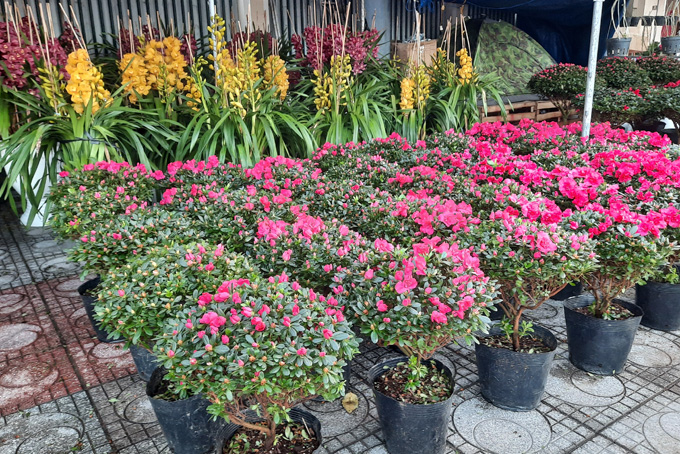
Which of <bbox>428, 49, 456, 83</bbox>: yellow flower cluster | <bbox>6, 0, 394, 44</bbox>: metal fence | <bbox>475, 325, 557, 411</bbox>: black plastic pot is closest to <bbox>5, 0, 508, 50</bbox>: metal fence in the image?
<bbox>6, 0, 394, 44</bbox>: metal fence

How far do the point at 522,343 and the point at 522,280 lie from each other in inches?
16.7

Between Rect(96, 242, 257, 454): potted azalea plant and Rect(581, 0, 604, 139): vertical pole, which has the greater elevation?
Rect(581, 0, 604, 139): vertical pole

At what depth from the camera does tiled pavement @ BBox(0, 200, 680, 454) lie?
2066mm

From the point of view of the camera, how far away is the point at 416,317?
1.75m

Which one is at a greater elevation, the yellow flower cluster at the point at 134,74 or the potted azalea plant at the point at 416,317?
the yellow flower cluster at the point at 134,74

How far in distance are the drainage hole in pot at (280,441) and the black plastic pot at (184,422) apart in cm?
11

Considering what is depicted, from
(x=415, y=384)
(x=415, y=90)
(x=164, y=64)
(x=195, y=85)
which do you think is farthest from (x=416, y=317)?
(x=415, y=90)

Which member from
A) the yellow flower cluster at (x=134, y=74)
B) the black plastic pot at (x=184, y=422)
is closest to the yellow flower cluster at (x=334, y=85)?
the yellow flower cluster at (x=134, y=74)

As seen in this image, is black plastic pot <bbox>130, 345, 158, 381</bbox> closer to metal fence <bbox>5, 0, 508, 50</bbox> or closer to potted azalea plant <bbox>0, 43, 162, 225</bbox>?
potted azalea plant <bbox>0, 43, 162, 225</bbox>

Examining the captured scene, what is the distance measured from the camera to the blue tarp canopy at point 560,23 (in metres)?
7.16

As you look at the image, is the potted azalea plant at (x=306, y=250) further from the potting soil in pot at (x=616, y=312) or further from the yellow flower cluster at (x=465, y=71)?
the yellow flower cluster at (x=465, y=71)

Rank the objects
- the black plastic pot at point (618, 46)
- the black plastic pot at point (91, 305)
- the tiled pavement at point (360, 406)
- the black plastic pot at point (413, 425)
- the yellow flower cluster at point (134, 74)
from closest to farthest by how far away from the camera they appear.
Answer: the black plastic pot at point (413, 425), the tiled pavement at point (360, 406), the black plastic pot at point (91, 305), the yellow flower cluster at point (134, 74), the black plastic pot at point (618, 46)

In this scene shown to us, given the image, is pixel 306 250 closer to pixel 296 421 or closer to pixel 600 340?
pixel 296 421

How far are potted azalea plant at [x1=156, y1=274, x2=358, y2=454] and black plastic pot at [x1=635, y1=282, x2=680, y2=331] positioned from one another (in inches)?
82.2
